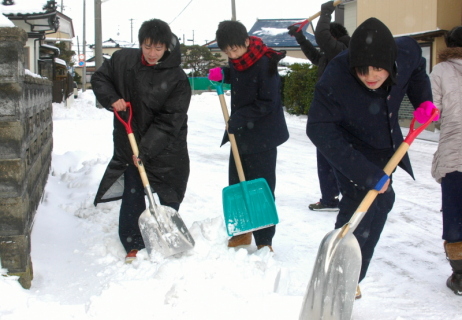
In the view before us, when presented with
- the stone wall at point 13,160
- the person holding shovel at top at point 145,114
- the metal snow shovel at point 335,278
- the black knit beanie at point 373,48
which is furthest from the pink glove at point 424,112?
the stone wall at point 13,160

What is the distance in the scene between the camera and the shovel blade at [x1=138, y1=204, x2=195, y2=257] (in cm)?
317

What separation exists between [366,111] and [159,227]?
4.84 ft

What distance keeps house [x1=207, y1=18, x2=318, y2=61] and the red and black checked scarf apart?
117 ft

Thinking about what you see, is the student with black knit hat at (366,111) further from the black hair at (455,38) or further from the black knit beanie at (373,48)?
the black hair at (455,38)

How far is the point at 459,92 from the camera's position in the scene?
3.11 meters

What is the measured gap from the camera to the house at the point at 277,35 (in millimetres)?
39656

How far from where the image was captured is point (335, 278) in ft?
7.61

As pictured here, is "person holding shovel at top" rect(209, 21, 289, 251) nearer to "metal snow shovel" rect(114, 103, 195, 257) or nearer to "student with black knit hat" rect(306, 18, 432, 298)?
"metal snow shovel" rect(114, 103, 195, 257)

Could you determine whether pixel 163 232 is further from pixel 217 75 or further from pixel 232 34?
→ pixel 232 34

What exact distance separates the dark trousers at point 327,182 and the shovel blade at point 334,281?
2.38 m

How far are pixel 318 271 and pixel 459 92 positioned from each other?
5.15 feet

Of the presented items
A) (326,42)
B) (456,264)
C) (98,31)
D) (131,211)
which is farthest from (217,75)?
(98,31)

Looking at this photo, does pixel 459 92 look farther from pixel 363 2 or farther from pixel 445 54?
pixel 363 2

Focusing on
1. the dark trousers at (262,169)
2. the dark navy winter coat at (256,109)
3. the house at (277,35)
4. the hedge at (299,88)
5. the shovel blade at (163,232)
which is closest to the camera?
the shovel blade at (163,232)
